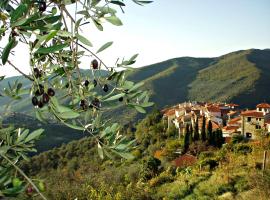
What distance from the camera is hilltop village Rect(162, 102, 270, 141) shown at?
41.9 m

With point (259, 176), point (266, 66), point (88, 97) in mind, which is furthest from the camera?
point (266, 66)

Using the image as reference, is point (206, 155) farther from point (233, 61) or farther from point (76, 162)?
point (233, 61)

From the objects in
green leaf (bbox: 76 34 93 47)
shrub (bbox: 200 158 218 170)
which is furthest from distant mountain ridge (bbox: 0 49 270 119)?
green leaf (bbox: 76 34 93 47)

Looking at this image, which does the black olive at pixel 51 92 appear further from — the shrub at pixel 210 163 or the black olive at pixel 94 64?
the shrub at pixel 210 163

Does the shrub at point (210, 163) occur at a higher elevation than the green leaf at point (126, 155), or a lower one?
lower

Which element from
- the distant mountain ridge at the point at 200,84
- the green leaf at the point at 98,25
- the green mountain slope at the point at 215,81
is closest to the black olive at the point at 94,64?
the green leaf at the point at 98,25

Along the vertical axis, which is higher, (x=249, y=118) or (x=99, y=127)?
(x=99, y=127)

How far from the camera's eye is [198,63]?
141 m

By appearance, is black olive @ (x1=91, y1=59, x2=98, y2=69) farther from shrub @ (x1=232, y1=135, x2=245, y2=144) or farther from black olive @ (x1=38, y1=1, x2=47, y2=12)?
shrub @ (x1=232, y1=135, x2=245, y2=144)

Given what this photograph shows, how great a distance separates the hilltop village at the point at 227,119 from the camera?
41.9m

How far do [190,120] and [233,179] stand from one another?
33053mm

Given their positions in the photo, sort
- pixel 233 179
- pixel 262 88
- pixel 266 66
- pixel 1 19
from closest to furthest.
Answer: pixel 1 19 → pixel 233 179 → pixel 262 88 → pixel 266 66

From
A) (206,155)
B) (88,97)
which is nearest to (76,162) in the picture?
(206,155)

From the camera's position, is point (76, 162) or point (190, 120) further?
point (190, 120)
